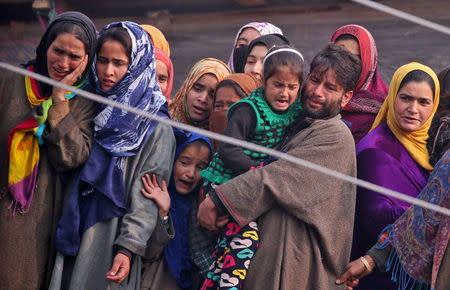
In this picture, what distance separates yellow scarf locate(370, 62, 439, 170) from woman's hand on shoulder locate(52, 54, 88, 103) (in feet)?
4.68

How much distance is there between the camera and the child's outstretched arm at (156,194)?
245cm

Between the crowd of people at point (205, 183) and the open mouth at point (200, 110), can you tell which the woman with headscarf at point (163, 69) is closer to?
the open mouth at point (200, 110)

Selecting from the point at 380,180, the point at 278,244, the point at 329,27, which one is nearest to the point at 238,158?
→ the point at 278,244

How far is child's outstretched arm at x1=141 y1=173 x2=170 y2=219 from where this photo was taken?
245 centimetres

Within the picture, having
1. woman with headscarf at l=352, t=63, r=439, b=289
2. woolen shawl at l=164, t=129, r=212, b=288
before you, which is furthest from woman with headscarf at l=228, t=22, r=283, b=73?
woman with headscarf at l=352, t=63, r=439, b=289

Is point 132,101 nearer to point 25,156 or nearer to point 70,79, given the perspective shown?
point 70,79

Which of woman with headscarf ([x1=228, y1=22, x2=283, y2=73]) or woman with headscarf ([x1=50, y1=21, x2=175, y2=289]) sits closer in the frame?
woman with headscarf ([x1=50, y1=21, x2=175, y2=289])

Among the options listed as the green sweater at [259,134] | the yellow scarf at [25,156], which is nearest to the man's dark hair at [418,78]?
the green sweater at [259,134]

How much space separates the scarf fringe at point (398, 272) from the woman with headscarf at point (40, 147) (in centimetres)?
131

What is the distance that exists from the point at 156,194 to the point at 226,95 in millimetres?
660

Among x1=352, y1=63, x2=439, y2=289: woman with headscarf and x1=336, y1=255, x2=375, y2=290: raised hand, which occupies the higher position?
x1=352, y1=63, x2=439, y2=289: woman with headscarf

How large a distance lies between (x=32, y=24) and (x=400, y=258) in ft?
7.27

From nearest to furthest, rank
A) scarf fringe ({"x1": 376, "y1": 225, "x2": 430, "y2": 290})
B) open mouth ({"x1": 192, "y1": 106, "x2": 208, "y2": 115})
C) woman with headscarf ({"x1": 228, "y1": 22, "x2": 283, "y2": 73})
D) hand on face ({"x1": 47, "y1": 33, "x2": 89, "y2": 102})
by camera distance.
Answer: scarf fringe ({"x1": 376, "y1": 225, "x2": 430, "y2": 290}) → hand on face ({"x1": 47, "y1": 33, "x2": 89, "y2": 102}) → open mouth ({"x1": 192, "y1": 106, "x2": 208, "y2": 115}) → woman with headscarf ({"x1": 228, "y1": 22, "x2": 283, "y2": 73})

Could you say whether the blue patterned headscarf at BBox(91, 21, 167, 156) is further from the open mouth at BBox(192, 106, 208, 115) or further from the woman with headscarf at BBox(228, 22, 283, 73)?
the woman with headscarf at BBox(228, 22, 283, 73)
